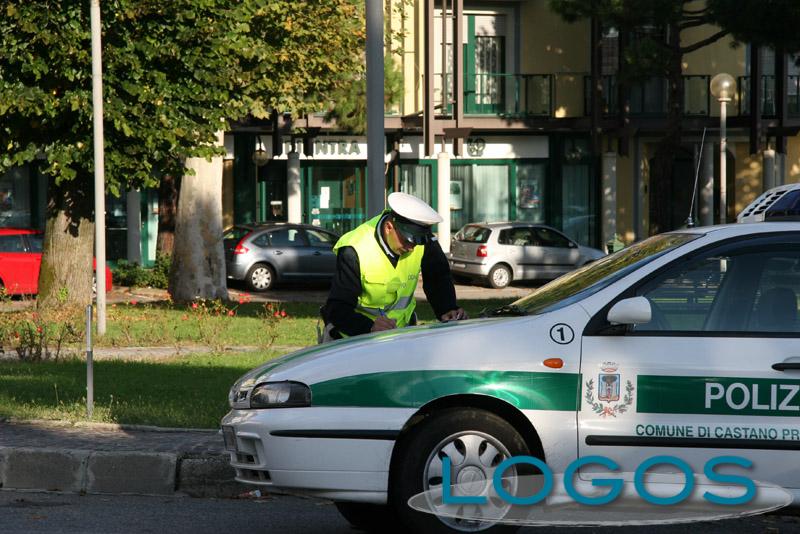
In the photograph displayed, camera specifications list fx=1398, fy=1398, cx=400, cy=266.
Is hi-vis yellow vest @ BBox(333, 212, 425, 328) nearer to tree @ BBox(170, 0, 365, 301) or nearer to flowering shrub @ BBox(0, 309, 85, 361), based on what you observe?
flowering shrub @ BBox(0, 309, 85, 361)

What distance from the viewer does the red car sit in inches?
1019

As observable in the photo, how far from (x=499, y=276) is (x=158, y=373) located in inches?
722

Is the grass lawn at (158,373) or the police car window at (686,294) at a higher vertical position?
the police car window at (686,294)

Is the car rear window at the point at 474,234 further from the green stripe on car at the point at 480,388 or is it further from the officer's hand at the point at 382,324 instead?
the green stripe on car at the point at 480,388

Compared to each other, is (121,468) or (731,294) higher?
(731,294)

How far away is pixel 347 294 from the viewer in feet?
26.9

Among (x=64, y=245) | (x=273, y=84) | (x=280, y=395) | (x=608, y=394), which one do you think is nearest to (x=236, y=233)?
(x=273, y=84)

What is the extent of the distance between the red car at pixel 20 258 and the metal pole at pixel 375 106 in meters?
15.7

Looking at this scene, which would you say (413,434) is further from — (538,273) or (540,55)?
(540,55)

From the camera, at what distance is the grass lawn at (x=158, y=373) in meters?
10.6

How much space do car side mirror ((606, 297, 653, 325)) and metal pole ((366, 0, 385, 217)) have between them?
15.2ft

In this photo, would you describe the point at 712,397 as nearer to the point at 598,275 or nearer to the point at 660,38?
the point at 598,275

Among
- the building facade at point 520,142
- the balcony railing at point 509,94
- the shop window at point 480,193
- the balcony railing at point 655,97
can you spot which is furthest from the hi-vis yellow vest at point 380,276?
the balcony railing at point 655,97

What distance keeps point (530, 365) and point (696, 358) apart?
2.57 ft
